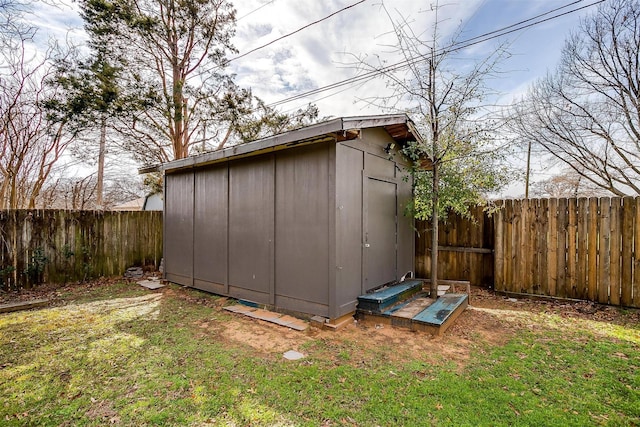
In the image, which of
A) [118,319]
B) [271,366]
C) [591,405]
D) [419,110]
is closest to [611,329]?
[591,405]

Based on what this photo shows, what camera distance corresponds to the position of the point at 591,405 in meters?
2.33

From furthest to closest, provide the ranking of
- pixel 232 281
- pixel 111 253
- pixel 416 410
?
1. pixel 111 253
2. pixel 232 281
3. pixel 416 410

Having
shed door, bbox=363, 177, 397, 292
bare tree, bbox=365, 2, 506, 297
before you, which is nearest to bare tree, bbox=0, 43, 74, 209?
bare tree, bbox=365, 2, 506, 297

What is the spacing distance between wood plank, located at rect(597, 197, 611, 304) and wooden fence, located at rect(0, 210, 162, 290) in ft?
32.2

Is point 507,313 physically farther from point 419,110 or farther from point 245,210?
point 245,210

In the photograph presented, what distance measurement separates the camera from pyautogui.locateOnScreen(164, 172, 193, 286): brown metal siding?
625cm

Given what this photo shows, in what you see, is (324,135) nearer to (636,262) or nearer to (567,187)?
(636,262)

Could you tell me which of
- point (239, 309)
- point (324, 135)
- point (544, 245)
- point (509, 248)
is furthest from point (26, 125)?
point (544, 245)

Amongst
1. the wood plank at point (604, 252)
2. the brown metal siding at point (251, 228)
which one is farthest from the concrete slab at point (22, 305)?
the wood plank at point (604, 252)

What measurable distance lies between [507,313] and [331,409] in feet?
12.2

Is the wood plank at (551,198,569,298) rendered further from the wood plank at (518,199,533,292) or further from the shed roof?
the shed roof

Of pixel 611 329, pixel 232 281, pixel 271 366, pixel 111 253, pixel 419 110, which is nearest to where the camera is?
pixel 271 366

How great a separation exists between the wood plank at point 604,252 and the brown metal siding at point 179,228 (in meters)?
7.37

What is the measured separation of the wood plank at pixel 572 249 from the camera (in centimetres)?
495
